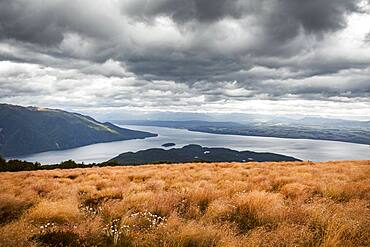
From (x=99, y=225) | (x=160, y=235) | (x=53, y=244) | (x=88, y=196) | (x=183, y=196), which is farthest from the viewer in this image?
(x=88, y=196)

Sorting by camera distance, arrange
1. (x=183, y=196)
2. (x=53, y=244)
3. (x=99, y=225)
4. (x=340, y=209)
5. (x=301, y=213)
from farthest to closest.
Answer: (x=183, y=196) < (x=340, y=209) < (x=301, y=213) < (x=99, y=225) < (x=53, y=244)

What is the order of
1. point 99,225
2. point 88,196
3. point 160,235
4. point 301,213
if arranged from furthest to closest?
point 88,196 < point 301,213 < point 99,225 < point 160,235

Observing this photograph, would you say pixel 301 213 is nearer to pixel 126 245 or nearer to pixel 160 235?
pixel 160 235

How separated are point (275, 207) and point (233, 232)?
77.9 inches

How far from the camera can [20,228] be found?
20.0 feet

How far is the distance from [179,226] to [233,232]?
1198 millimetres

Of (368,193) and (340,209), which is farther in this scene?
(368,193)

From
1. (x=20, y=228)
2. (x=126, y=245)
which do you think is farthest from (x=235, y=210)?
(x=20, y=228)

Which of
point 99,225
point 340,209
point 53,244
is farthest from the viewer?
point 340,209

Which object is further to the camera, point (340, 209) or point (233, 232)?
point (340, 209)

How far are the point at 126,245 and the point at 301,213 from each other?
4499mm

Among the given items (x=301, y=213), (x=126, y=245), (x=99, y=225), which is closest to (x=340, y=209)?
(x=301, y=213)

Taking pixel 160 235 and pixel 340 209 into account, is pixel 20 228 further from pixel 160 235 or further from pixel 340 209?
pixel 340 209

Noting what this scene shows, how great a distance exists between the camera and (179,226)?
6328mm
